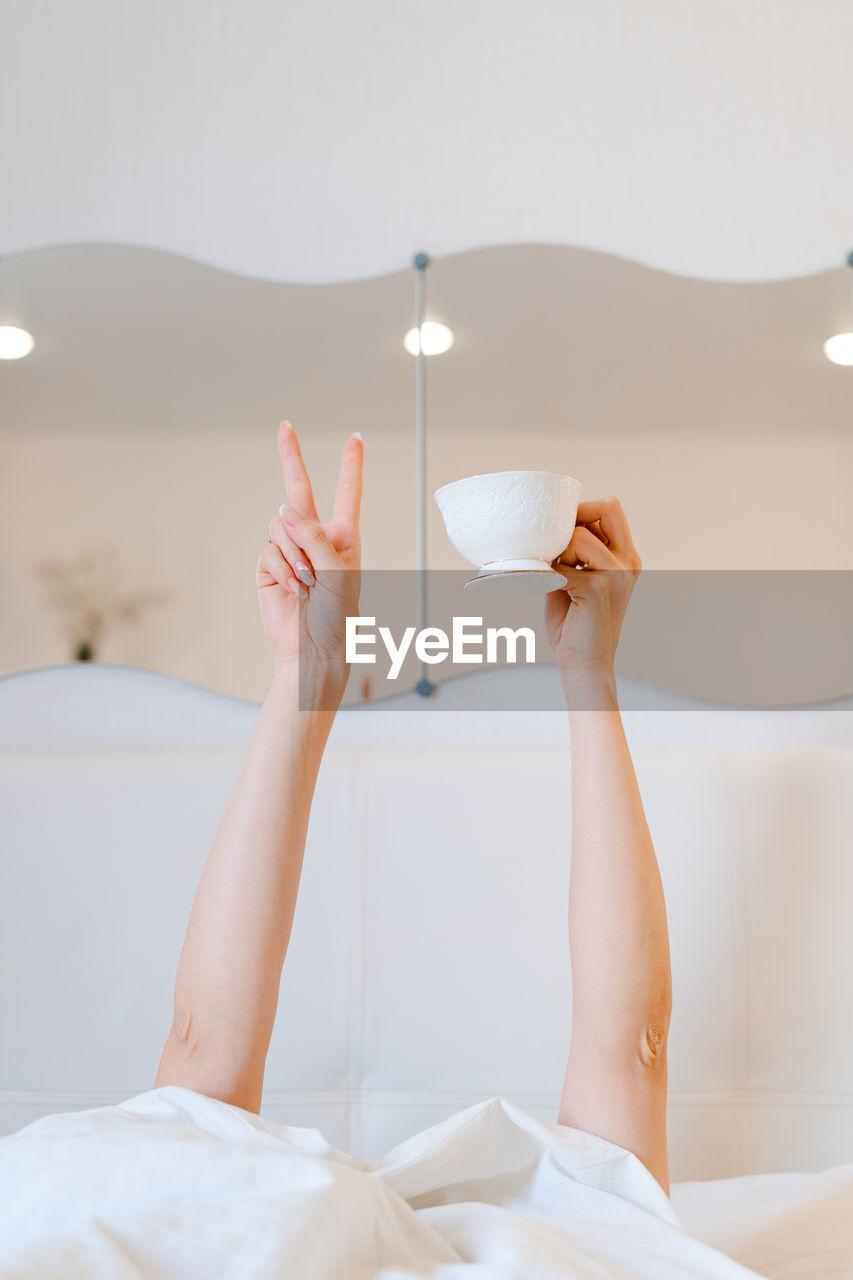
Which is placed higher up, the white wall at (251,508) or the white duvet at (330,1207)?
the white wall at (251,508)

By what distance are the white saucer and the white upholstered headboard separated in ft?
1.37

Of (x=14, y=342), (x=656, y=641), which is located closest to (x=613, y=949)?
(x=656, y=641)

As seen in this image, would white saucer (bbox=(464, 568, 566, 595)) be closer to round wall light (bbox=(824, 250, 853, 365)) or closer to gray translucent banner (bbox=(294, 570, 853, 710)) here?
gray translucent banner (bbox=(294, 570, 853, 710))

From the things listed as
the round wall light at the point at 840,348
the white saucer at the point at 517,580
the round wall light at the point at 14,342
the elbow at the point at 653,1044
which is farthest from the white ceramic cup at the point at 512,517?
the round wall light at the point at 14,342

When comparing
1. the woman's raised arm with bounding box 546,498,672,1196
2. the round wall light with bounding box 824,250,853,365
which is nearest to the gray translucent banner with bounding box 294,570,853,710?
the round wall light with bounding box 824,250,853,365

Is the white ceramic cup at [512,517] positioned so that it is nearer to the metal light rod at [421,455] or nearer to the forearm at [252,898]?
the forearm at [252,898]

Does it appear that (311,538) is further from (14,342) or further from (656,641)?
(14,342)

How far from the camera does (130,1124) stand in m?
0.74

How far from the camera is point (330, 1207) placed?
0.60 metres

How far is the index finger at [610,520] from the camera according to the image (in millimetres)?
1059

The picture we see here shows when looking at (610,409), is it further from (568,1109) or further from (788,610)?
(568,1109)

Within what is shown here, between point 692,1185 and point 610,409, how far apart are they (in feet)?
3.36

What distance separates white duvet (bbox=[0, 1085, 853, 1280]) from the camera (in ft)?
1.83

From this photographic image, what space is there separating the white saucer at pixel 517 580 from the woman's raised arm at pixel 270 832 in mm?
154
